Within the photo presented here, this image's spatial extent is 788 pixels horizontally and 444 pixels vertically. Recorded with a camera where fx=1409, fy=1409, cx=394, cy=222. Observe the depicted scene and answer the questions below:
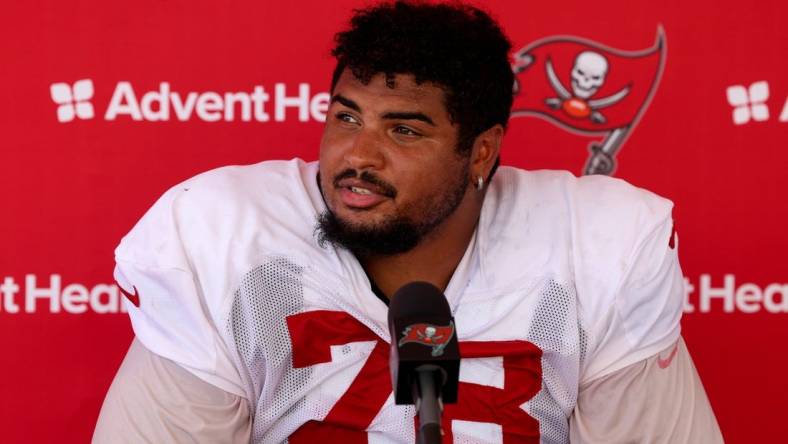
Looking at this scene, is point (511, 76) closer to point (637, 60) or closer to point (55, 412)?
point (637, 60)

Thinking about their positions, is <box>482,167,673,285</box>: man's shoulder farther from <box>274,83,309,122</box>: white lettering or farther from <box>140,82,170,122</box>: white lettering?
<box>140,82,170,122</box>: white lettering

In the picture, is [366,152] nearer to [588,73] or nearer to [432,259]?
[432,259]

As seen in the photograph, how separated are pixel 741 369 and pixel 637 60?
1.74 feet

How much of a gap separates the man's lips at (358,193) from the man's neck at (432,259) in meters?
0.11

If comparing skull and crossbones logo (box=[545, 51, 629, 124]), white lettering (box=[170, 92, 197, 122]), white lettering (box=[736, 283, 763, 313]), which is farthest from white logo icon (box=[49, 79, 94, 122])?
white lettering (box=[736, 283, 763, 313])

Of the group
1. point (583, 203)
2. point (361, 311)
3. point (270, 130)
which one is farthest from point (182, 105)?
point (583, 203)

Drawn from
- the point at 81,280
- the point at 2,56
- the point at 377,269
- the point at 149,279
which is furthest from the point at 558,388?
the point at 2,56

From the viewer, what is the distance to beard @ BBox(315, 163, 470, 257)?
1819mm

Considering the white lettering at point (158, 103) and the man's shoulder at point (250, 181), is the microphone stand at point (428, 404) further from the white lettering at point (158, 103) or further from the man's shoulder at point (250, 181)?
the white lettering at point (158, 103)

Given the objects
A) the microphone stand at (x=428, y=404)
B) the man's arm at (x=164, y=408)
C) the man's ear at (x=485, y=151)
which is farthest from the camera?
the man's ear at (x=485, y=151)

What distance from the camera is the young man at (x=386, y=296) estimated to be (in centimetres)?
178

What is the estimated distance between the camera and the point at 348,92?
1854mm

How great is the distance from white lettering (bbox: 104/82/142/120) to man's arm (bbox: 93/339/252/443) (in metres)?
0.54

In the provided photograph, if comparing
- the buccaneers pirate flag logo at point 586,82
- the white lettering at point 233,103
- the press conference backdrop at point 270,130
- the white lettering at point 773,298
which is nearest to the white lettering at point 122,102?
the press conference backdrop at point 270,130
